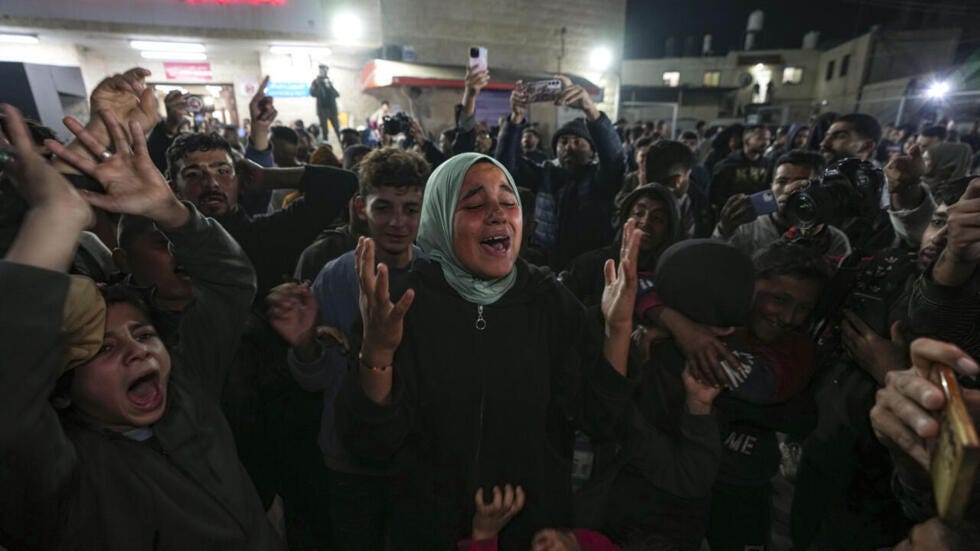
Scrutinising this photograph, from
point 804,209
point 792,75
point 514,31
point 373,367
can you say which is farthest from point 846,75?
point 373,367

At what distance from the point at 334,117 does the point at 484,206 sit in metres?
8.19

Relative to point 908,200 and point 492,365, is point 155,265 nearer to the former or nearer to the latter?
point 492,365

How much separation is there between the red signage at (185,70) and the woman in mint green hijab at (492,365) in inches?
605

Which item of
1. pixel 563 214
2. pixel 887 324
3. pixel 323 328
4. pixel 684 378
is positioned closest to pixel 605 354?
pixel 684 378

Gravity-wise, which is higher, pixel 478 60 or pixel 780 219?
pixel 478 60

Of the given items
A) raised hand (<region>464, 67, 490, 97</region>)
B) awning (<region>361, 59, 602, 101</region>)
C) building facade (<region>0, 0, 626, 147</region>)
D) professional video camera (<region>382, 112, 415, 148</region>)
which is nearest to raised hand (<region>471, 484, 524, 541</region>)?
raised hand (<region>464, 67, 490, 97</region>)

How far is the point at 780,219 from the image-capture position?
2811mm

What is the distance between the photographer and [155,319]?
143 centimetres

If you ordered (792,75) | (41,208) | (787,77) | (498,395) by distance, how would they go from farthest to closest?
(787,77) < (792,75) < (498,395) < (41,208)

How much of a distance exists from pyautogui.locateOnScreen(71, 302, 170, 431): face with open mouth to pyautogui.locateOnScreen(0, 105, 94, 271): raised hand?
13.5 inches

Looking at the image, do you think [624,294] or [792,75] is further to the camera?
[792,75]

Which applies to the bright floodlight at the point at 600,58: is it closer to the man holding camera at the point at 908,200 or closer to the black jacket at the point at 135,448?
the man holding camera at the point at 908,200

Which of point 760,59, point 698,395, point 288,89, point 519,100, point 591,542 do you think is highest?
point 760,59

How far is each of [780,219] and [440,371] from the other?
99.1 inches
